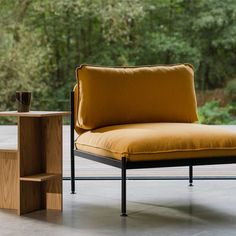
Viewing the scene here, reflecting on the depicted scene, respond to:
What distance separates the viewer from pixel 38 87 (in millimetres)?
7047

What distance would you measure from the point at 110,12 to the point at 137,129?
12.7ft

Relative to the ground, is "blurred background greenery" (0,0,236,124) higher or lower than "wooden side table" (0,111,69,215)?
higher

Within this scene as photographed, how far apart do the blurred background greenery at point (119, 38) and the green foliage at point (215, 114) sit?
0.06 ft

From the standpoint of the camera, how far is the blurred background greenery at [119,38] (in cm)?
707

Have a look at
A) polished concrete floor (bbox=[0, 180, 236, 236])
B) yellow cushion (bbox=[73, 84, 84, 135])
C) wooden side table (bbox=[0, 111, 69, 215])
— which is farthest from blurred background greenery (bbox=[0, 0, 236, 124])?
wooden side table (bbox=[0, 111, 69, 215])

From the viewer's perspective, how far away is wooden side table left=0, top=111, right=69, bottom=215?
342 centimetres

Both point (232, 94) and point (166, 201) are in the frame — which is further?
point (232, 94)

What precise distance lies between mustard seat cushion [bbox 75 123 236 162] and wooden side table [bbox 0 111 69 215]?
9.6 inches

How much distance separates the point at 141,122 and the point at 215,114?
10.4ft

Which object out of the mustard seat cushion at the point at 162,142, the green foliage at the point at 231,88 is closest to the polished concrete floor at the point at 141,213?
the mustard seat cushion at the point at 162,142

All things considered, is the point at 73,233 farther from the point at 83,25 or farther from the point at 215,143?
the point at 83,25

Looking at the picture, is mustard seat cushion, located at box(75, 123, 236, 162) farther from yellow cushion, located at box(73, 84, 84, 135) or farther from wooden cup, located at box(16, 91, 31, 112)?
wooden cup, located at box(16, 91, 31, 112)

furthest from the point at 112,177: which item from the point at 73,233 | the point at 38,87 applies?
the point at 38,87

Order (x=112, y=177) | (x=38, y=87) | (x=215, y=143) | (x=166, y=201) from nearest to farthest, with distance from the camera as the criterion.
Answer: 1. (x=215, y=143)
2. (x=166, y=201)
3. (x=112, y=177)
4. (x=38, y=87)
